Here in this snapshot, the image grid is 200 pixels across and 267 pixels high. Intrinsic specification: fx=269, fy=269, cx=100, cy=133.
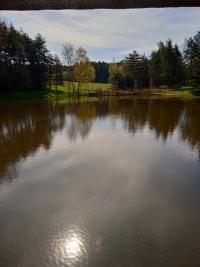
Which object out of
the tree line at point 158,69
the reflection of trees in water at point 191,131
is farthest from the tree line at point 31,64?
the reflection of trees in water at point 191,131

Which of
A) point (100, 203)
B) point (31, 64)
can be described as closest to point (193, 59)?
point (31, 64)

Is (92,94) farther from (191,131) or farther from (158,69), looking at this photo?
(191,131)

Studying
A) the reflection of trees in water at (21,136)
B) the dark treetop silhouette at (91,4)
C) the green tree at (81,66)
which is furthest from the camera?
the green tree at (81,66)

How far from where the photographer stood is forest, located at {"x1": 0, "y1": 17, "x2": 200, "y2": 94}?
50.7m

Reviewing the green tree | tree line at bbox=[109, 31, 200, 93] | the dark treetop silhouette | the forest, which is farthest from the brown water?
tree line at bbox=[109, 31, 200, 93]

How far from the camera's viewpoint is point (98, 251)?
231 inches

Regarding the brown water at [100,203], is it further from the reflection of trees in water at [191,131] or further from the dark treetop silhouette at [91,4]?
the dark treetop silhouette at [91,4]

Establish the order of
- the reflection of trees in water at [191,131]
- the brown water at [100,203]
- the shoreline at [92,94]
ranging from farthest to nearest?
1. the shoreline at [92,94]
2. the reflection of trees in water at [191,131]
3. the brown water at [100,203]

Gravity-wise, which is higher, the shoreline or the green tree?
the green tree

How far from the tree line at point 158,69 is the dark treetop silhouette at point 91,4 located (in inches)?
2695

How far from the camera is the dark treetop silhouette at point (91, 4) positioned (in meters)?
2.06

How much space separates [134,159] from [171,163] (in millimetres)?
1699

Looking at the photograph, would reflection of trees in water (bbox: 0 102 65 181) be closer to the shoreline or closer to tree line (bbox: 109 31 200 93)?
the shoreline

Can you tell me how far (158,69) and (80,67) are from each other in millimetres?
22886
